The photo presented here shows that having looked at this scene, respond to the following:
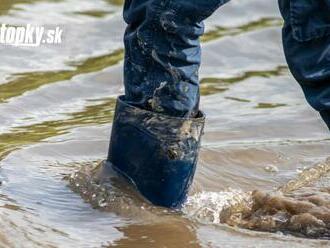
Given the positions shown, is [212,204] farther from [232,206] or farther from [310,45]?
[310,45]

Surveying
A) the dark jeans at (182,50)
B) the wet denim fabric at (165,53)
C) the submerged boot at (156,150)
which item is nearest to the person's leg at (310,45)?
the dark jeans at (182,50)

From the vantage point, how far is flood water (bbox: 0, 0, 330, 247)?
3.67 metres

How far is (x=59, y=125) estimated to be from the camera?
488cm

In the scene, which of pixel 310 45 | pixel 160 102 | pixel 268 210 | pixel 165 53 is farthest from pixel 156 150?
pixel 310 45

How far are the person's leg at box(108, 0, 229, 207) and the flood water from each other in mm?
91

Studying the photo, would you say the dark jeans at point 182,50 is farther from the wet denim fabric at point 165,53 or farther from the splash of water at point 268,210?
the splash of water at point 268,210

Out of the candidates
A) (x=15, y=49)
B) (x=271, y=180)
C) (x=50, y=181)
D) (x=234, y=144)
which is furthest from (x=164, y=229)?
(x=15, y=49)

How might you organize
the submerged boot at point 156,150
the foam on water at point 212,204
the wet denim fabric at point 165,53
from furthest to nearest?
the foam on water at point 212,204
the submerged boot at point 156,150
the wet denim fabric at point 165,53

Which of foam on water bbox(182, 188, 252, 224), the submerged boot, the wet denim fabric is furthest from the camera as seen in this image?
foam on water bbox(182, 188, 252, 224)

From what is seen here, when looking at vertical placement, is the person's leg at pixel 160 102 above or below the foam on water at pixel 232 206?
above

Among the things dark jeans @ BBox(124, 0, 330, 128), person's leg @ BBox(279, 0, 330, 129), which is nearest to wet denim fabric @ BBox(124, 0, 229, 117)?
dark jeans @ BBox(124, 0, 330, 128)

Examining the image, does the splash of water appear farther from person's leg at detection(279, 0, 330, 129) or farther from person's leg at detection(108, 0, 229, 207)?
person's leg at detection(279, 0, 330, 129)

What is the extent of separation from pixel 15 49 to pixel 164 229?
225 centimetres

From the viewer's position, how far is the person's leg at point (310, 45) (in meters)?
3.64
